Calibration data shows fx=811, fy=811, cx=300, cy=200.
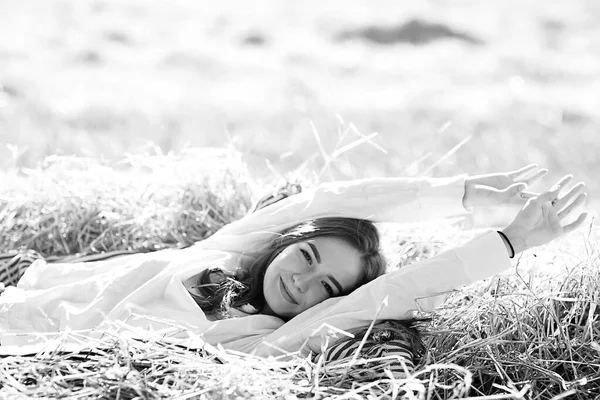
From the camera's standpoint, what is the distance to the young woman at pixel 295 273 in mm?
1851

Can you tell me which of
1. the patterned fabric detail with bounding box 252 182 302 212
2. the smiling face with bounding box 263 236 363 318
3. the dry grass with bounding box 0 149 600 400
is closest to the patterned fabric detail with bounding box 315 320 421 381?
the dry grass with bounding box 0 149 600 400

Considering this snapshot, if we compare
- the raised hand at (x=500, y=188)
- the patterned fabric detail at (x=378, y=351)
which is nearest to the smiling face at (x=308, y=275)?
the patterned fabric detail at (x=378, y=351)

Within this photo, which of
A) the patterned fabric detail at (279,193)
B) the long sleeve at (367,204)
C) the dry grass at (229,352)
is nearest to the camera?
the dry grass at (229,352)

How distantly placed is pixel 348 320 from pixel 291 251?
246 mm

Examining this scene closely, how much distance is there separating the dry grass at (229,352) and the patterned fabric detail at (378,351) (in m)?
0.03

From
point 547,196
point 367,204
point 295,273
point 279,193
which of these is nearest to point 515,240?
point 547,196

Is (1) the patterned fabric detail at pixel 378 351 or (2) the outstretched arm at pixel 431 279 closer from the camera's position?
(1) the patterned fabric detail at pixel 378 351

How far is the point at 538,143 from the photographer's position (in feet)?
15.9

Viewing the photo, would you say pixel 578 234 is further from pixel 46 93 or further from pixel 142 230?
pixel 46 93

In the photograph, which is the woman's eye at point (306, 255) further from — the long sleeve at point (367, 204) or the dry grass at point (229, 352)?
the dry grass at point (229, 352)

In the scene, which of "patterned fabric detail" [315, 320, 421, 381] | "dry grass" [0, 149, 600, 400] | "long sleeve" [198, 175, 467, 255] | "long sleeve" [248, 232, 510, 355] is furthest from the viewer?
"long sleeve" [198, 175, 467, 255]

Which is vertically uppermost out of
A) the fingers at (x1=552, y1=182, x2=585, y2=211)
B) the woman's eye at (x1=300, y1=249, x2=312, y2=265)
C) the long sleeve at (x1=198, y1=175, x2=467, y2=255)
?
the fingers at (x1=552, y1=182, x2=585, y2=211)

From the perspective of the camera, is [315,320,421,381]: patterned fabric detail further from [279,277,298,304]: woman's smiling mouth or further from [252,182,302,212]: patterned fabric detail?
[252,182,302,212]: patterned fabric detail

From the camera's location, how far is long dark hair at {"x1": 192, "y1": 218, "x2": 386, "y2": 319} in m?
2.03
